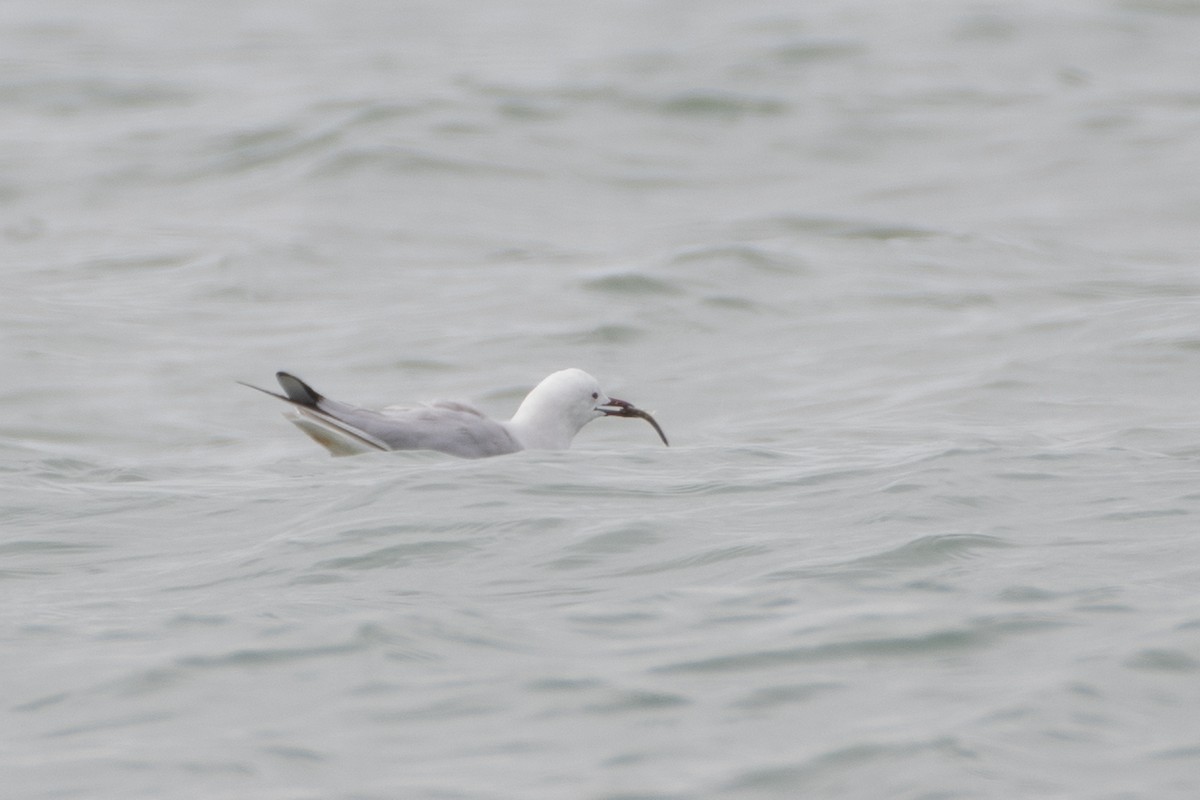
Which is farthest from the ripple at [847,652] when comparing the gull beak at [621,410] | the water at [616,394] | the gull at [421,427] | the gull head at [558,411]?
the gull beak at [621,410]

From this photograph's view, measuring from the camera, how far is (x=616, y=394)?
452 inches

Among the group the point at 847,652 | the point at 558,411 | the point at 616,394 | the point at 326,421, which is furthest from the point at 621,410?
the point at 847,652

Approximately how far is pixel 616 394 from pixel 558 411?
203 centimetres

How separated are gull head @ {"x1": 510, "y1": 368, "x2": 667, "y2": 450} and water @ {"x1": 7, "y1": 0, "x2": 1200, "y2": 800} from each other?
22 cm

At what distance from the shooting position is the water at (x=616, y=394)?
563cm

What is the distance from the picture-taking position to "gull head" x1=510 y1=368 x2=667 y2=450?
9.40m

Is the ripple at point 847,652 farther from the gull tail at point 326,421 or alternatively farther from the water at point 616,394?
the gull tail at point 326,421

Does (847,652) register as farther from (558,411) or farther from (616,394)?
(616,394)

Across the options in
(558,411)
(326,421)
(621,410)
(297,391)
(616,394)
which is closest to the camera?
(297,391)

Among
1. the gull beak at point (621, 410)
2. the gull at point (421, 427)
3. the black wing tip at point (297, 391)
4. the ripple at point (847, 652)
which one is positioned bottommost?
the gull beak at point (621, 410)

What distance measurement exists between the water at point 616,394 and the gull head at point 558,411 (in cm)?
22

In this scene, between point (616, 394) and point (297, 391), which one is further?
point (616, 394)

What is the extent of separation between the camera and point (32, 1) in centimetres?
2700

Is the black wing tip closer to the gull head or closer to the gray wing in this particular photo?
the gray wing
